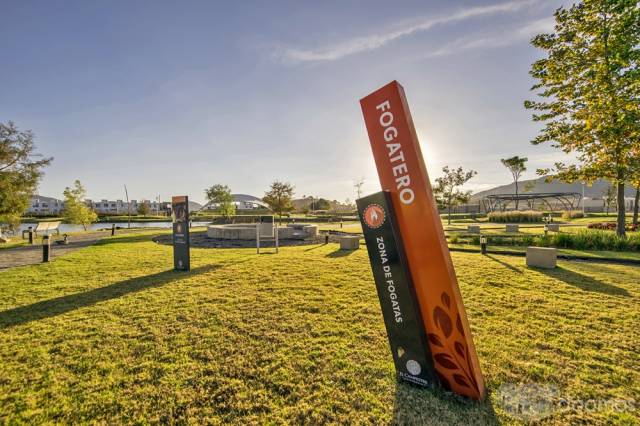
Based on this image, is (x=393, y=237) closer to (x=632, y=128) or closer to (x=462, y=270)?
(x=462, y=270)

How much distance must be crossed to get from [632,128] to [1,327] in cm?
1980

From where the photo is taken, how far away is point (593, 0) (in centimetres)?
1217

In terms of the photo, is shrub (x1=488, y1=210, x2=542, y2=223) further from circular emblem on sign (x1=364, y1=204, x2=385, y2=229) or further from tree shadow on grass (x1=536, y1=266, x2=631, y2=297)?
circular emblem on sign (x1=364, y1=204, x2=385, y2=229)

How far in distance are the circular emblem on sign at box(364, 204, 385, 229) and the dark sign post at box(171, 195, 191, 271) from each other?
7180mm

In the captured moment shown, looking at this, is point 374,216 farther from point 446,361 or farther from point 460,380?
point 460,380

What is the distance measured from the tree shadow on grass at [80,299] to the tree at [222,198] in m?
47.5

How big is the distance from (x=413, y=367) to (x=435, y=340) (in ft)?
1.33

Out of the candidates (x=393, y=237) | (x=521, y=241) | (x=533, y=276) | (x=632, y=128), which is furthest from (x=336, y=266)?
(x=632, y=128)

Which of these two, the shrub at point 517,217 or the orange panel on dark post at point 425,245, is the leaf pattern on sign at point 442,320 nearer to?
the orange panel on dark post at point 425,245

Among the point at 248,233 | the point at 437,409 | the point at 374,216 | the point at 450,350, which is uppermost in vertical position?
the point at 374,216

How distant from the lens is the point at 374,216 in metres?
2.78

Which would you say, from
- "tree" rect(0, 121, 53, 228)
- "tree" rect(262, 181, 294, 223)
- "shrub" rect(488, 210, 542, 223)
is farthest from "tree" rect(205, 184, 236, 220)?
"shrub" rect(488, 210, 542, 223)

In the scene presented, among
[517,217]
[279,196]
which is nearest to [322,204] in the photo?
[279,196]

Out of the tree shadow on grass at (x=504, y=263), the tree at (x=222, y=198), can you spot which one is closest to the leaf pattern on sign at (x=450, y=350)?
the tree shadow on grass at (x=504, y=263)
